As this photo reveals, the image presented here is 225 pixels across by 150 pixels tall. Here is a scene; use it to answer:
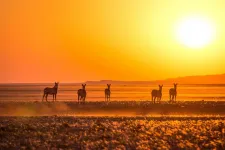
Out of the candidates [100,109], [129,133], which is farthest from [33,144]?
[100,109]

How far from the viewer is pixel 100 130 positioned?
20219 millimetres

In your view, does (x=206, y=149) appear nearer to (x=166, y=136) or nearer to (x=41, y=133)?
(x=166, y=136)

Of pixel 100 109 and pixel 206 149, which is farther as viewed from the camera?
pixel 100 109

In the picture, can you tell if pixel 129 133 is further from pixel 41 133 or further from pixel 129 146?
pixel 41 133

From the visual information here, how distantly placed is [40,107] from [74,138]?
2180 centimetres

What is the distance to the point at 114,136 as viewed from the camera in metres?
18.8

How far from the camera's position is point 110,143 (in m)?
17.5

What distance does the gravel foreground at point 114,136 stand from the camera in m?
17.2

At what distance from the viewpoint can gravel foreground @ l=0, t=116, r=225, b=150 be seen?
676 inches

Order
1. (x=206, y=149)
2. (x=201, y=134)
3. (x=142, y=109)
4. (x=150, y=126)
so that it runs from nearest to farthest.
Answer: (x=206, y=149)
(x=201, y=134)
(x=150, y=126)
(x=142, y=109)

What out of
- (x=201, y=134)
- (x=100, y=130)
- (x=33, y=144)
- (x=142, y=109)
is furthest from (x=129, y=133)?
(x=142, y=109)

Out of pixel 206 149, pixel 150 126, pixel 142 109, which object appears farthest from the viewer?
pixel 142 109

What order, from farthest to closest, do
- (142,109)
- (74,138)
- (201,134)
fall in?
(142,109)
(201,134)
(74,138)

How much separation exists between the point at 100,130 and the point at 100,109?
1833 centimetres
